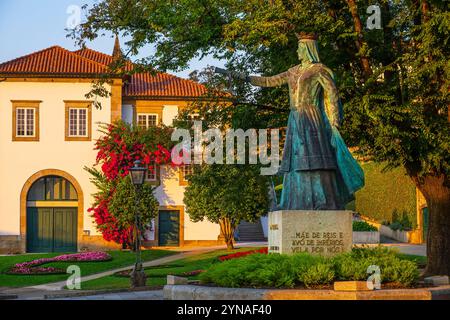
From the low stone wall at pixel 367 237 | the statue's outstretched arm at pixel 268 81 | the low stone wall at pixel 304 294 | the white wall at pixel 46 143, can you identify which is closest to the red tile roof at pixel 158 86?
the white wall at pixel 46 143

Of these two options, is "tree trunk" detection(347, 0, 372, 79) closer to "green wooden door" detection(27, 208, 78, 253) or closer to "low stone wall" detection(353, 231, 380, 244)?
"low stone wall" detection(353, 231, 380, 244)

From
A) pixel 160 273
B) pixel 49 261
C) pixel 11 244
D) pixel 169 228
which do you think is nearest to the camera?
pixel 160 273

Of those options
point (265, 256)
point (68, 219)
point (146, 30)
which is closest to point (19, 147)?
point (68, 219)

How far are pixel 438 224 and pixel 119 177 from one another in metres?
24.4

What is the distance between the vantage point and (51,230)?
46.6 meters

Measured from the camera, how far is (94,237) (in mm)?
46094

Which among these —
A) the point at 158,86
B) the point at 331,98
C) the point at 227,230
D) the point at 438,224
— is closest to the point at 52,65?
the point at 158,86

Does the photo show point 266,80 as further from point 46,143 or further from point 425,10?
point 46,143

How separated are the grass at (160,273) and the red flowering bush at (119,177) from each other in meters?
6.29

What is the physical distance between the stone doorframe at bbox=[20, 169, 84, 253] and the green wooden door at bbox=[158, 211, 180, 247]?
4358 millimetres

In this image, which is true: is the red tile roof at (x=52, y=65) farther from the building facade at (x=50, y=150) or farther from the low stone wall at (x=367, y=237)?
the low stone wall at (x=367, y=237)

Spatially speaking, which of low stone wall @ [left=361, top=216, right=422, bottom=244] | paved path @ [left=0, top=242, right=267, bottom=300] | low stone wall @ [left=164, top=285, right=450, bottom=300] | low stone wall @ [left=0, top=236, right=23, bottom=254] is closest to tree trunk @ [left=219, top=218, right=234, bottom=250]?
paved path @ [left=0, top=242, right=267, bottom=300]

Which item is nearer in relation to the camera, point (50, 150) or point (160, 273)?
point (160, 273)

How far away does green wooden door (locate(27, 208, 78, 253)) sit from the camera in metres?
46.3
